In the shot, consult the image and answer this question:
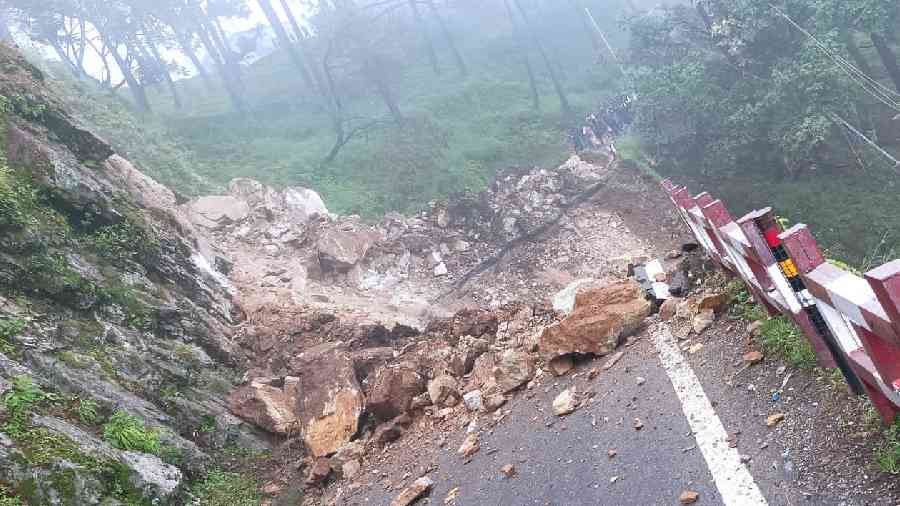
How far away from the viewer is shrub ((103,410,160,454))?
612 cm

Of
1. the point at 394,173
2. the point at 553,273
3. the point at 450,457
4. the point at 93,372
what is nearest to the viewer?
the point at 450,457

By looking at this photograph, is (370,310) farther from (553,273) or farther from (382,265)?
(553,273)

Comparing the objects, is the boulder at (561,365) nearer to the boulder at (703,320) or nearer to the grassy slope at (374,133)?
the boulder at (703,320)

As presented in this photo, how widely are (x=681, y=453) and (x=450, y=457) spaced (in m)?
2.39

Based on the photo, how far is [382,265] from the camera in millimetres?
16141

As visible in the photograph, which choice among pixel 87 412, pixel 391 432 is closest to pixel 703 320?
pixel 391 432

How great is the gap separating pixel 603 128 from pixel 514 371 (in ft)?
72.6

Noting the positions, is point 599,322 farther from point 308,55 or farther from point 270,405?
point 308,55

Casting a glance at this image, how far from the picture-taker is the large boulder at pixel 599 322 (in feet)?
18.5

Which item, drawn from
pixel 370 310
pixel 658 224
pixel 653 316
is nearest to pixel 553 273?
pixel 658 224

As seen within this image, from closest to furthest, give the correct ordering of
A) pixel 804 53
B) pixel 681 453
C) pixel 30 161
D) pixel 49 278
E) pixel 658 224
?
pixel 681 453 < pixel 49 278 < pixel 30 161 < pixel 804 53 < pixel 658 224

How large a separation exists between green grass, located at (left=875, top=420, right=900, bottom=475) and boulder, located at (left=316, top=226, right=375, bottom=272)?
13.7 meters

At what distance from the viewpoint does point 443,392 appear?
6.54 meters

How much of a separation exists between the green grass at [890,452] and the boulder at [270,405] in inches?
257
